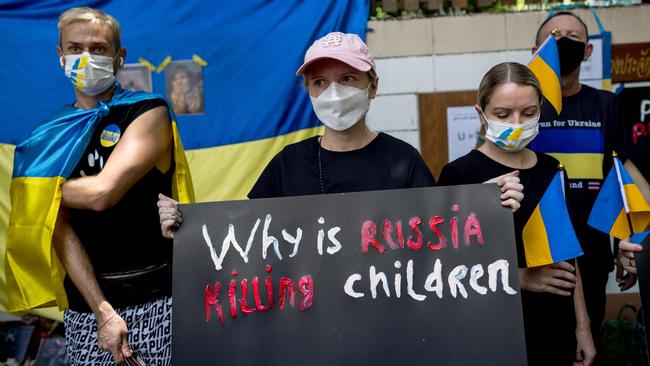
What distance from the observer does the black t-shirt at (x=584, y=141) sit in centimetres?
317

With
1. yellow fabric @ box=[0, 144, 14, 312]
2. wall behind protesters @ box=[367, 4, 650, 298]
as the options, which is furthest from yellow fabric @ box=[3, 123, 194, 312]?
wall behind protesters @ box=[367, 4, 650, 298]

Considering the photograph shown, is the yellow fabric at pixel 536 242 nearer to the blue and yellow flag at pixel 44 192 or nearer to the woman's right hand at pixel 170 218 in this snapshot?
the woman's right hand at pixel 170 218

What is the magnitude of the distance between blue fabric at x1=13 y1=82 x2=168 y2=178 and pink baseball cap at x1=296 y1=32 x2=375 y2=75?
2.23ft

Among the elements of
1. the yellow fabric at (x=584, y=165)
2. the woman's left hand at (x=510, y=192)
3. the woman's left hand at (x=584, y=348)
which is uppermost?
the yellow fabric at (x=584, y=165)

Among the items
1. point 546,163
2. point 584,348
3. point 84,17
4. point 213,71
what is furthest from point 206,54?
point 584,348

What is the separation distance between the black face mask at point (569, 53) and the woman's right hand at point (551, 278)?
1232 mm

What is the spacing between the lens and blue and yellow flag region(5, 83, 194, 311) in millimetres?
2588

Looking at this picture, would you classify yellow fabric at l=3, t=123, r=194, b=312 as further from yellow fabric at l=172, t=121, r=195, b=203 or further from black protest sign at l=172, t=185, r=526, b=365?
black protest sign at l=172, t=185, r=526, b=365

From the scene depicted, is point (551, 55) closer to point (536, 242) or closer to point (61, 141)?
point (536, 242)

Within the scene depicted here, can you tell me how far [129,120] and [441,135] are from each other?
2.69 meters

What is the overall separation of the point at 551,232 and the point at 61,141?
1.79m

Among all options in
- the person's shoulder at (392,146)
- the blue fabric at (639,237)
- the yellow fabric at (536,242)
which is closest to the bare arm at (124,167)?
the person's shoulder at (392,146)

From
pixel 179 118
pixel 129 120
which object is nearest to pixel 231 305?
pixel 129 120

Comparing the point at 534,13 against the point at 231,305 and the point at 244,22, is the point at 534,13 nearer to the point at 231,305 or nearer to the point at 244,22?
the point at 244,22
